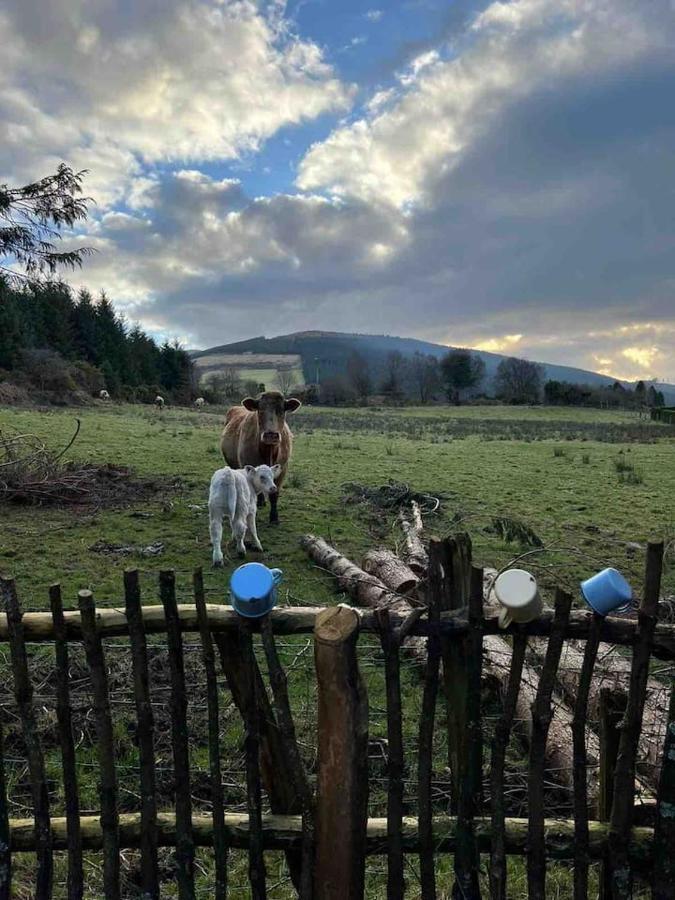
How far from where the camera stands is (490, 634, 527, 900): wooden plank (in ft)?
7.79

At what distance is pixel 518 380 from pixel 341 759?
96.2 meters

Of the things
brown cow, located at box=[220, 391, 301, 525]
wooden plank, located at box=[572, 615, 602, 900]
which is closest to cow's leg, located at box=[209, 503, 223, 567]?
brown cow, located at box=[220, 391, 301, 525]

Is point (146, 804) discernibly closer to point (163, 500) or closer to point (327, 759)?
point (327, 759)

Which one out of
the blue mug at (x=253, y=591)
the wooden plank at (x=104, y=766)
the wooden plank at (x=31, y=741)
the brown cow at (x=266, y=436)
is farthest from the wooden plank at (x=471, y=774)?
the brown cow at (x=266, y=436)

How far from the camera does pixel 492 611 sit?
8.06 feet

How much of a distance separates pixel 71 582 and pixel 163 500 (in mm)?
4457

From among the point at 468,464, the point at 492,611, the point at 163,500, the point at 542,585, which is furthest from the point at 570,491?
the point at 492,611

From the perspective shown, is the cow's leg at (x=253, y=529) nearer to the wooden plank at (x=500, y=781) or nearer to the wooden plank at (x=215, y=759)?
the wooden plank at (x=215, y=759)

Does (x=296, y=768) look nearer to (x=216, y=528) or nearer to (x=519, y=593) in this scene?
(x=519, y=593)

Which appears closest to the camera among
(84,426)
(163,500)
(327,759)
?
(327,759)

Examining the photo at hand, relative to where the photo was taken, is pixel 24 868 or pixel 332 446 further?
pixel 332 446

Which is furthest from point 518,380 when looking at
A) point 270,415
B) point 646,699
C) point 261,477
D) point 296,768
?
point 296,768

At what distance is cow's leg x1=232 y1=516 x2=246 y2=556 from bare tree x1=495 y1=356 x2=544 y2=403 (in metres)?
77.2

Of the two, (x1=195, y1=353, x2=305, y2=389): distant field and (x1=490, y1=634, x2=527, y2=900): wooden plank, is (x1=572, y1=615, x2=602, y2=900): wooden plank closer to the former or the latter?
(x1=490, y1=634, x2=527, y2=900): wooden plank
